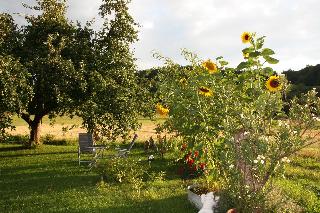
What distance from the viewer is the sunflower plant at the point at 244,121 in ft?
18.1

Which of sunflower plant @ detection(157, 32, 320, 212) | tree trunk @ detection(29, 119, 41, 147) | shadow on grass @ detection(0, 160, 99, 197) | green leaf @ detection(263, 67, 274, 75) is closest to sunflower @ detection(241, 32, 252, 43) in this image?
sunflower plant @ detection(157, 32, 320, 212)

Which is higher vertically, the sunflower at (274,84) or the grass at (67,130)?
the sunflower at (274,84)

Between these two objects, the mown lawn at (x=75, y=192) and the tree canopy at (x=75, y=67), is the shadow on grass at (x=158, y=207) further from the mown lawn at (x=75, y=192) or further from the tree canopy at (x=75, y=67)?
the tree canopy at (x=75, y=67)

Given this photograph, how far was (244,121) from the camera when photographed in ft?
18.4

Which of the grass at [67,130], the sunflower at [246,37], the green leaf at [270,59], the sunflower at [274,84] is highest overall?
the sunflower at [246,37]

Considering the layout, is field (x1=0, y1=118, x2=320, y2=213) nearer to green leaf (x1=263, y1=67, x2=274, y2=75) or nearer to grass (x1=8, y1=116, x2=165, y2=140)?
green leaf (x1=263, y1=67, x2=274, y2=75)

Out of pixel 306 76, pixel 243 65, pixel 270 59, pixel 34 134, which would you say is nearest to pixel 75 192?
pixel 243 65

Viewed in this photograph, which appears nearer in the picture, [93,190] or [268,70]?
[268,70]

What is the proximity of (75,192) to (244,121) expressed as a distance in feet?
19.6

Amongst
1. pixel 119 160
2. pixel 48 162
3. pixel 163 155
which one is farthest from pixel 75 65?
pixel 119 160

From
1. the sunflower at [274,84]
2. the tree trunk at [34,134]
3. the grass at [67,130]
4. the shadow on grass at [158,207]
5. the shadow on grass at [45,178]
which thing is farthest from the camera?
the grass at [67,130]

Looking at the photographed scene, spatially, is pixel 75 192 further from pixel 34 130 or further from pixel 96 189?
pixel 34 130

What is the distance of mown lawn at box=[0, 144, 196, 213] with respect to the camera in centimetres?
876

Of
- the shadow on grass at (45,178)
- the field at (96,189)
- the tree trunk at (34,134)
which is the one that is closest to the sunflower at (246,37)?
the field at (96,189)
